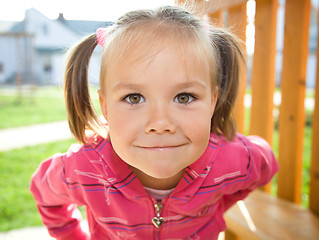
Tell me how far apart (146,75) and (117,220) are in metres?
0.56

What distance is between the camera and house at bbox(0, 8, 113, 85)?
111 cm

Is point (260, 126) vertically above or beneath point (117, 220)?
above

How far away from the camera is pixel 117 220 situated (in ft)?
3.65

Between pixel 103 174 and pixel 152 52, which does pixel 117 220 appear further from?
pixel 152 52

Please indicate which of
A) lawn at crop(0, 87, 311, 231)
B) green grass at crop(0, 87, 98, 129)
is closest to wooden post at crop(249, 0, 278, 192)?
lawn at crop(0, 87, 311, 231)

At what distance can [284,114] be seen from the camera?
5.40 ft

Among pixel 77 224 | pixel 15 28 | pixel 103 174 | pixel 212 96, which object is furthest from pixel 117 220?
pixel 15 28

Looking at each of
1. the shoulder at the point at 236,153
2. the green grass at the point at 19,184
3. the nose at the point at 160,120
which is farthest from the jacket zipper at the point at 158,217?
the green grass at the point at 19,184

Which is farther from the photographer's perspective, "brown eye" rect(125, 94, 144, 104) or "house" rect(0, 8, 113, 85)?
"house" rect(0, 8, 113, 85)

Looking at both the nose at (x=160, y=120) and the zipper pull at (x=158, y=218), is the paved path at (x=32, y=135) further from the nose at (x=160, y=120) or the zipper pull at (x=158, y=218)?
the nose at (x=160, y=120)

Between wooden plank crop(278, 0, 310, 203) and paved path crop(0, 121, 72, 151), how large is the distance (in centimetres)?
277

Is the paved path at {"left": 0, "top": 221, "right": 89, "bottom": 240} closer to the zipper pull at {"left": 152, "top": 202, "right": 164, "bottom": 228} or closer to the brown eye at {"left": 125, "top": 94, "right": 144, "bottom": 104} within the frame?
the zipper pull at {"left": 152, "top": 202, "right": 164, "bottom": 228}

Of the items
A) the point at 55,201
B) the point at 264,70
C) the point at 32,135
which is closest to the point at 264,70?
the point at 264,70

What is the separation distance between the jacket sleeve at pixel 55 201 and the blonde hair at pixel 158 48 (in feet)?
0.50
